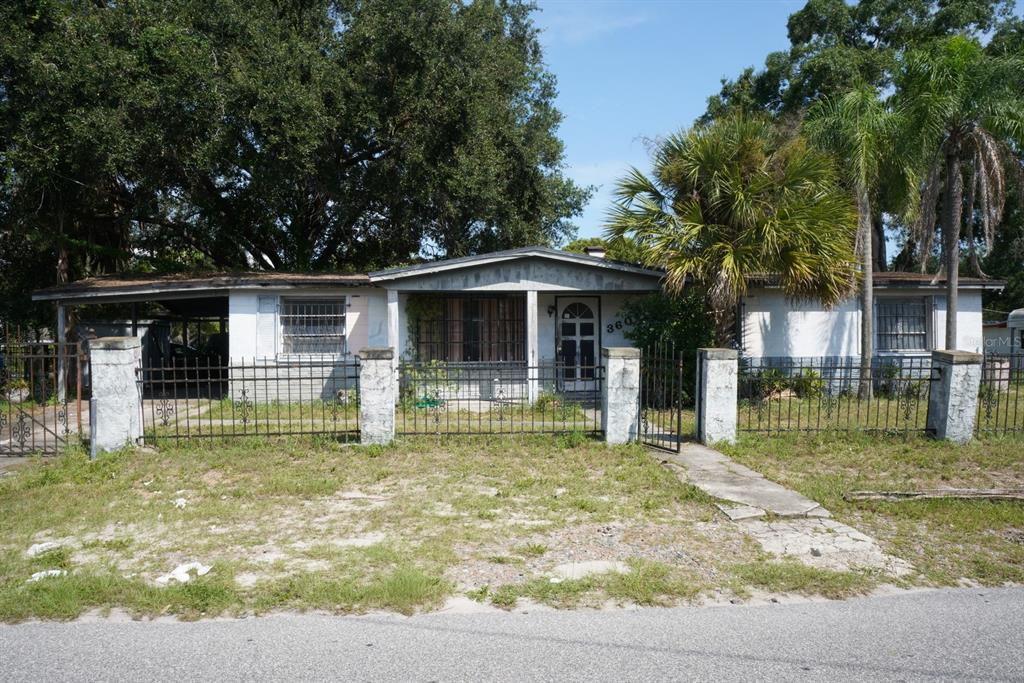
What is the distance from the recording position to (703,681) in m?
3.82

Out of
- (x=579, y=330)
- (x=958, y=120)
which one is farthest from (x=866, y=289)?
(x=579, y=330)

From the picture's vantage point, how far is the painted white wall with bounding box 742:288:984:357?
53.6 feet

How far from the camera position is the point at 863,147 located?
14406 millimetres

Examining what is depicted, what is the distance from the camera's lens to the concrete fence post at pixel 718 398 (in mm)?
9945

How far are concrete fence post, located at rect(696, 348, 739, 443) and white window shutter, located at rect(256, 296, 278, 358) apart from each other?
9.81m

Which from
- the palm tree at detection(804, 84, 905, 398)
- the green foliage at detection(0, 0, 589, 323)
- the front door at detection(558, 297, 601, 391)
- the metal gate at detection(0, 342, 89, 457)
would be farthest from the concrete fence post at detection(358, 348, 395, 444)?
the palm tree at detection(804, 84, 905, 398)

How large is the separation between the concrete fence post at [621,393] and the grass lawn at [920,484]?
4.48ft

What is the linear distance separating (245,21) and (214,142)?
320 cm

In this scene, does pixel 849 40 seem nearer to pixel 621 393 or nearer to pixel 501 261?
pixel 501 261

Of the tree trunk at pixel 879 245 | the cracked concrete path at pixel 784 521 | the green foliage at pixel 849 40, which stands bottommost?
the cracked concrete path at pixel 784 521

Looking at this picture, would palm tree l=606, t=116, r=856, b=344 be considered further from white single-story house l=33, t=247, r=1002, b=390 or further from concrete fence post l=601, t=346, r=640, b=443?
concrete fence post l=601, t=346, r=640, b=443

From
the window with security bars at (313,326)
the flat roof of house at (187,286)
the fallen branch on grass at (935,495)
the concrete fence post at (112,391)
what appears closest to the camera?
the fallen branch on grass at (935,495)

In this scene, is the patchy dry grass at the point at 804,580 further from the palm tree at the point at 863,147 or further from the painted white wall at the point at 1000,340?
the painted white wall at the point at 1000,340

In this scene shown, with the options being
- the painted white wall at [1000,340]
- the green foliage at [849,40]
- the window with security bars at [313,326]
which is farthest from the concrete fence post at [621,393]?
the painted white wall at [1000,340]
